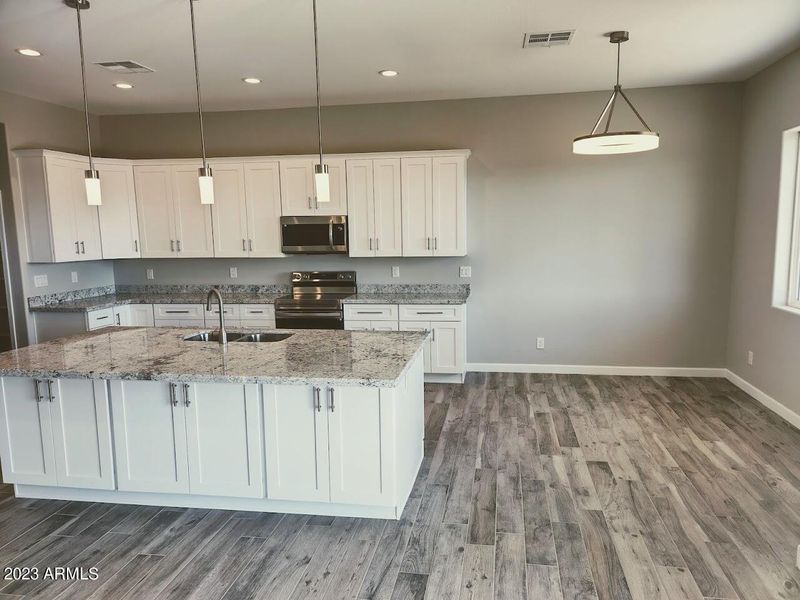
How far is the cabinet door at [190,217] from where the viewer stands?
5715 mm

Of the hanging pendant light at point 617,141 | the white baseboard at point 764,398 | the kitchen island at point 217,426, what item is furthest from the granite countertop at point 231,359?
the white baseboard at point 764,398

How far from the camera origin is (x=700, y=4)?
10.6 feet

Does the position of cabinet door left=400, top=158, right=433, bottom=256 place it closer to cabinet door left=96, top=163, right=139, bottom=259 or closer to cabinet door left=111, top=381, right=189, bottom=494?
cabinet door left=96, top=163, right=139, bottom=259

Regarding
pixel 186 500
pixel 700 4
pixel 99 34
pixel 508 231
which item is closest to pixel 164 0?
pixel 99 34

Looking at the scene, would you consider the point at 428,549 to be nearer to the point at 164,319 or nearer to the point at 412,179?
the point at 412,179

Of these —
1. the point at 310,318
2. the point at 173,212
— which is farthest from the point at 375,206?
Result: the point at 173,212

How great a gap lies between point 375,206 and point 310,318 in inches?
51.1

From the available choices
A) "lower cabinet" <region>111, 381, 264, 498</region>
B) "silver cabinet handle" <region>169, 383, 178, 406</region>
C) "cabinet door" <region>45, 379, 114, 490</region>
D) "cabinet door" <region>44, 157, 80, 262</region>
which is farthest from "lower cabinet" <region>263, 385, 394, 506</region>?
"cabinet door" <region>44, 157, 80, 262</region>

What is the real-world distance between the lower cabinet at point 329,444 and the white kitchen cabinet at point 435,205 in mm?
2881

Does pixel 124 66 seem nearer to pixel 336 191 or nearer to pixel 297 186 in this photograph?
pixel 297 186

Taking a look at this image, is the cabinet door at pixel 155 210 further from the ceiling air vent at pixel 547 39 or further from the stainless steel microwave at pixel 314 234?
the ceiling air vent at pixel 547 39

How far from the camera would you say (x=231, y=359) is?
2.97 meters

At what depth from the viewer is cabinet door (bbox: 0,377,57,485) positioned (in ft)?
10.1

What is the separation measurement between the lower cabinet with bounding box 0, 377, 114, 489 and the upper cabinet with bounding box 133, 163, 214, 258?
2.90 meters
